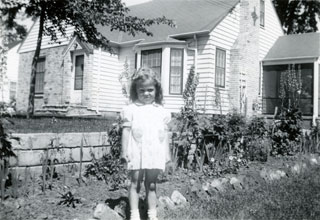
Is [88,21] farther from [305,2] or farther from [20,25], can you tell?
[20,25]

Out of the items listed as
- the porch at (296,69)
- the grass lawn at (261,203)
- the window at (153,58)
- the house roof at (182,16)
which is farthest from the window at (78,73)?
the grass lawn at (261,203)

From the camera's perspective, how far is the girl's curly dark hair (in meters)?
3.61

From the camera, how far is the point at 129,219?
3.69 metres

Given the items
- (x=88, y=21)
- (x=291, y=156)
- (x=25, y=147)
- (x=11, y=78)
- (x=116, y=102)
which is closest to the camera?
(x=25, y=147)

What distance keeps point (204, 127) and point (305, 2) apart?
2881 centimetres

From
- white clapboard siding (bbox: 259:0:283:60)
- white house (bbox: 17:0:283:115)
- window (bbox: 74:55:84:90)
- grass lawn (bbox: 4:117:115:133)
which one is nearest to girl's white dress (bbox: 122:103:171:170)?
grass lawn (bbox: 4:117:115:133)

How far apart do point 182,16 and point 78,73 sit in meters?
5.83

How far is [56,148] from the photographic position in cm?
481

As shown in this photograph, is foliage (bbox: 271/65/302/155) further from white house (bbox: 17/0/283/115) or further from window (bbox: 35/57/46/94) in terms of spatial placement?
window (bbox: 35/57/46/94)

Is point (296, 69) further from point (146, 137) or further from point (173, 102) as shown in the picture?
point (146, 137)

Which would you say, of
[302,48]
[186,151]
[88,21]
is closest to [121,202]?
[186,151]

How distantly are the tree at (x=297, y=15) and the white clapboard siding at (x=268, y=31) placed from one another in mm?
12508

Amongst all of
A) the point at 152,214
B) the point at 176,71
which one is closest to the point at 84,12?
the point at 176,71

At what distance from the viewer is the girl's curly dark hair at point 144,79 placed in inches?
142
